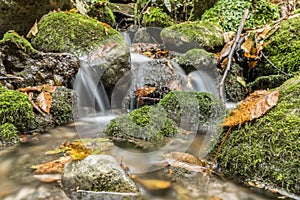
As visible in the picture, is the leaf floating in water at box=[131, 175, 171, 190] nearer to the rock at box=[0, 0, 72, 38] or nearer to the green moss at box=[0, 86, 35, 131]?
the green moss at box=[0, 86, 35, 131]

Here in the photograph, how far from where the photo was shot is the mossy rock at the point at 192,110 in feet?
12.3

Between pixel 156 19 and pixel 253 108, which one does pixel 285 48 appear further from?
pixel 156 19

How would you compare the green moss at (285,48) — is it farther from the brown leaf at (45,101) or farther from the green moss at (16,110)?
the green moss at (16,110)

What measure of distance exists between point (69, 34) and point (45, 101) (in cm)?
158

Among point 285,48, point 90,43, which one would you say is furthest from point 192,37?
point 90,43

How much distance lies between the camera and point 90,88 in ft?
15.1

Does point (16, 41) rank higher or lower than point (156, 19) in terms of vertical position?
lower

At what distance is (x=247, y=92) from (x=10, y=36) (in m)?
4.05

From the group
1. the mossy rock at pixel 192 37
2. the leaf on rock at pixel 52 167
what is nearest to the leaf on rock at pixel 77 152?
the leaf on rock at pixel 52 167

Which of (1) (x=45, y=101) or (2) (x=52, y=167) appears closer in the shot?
(2) (x=52, y=167)

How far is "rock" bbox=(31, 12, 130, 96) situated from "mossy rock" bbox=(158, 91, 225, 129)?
1290 millimetres

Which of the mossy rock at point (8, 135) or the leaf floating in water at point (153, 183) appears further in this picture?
the mossy rock at point (8, 135)

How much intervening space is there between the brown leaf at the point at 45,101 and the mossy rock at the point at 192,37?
3393 mm

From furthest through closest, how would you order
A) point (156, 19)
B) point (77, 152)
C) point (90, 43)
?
point (156, 19)
point (90, 43)
point (77, 152)
